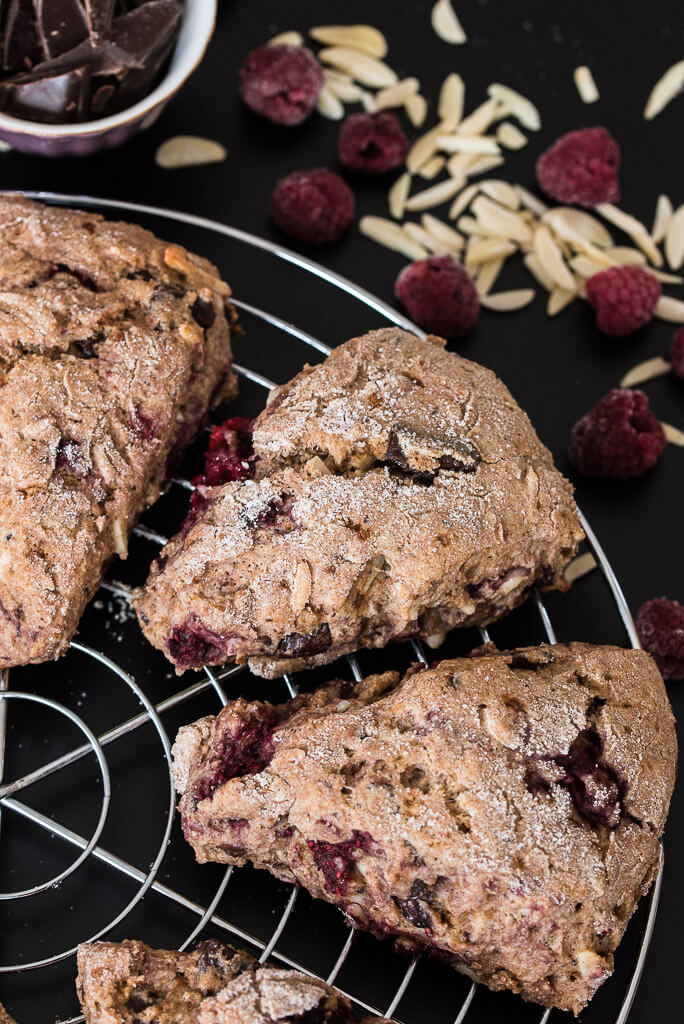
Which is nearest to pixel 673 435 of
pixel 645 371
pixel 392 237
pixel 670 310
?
pixel 645 371

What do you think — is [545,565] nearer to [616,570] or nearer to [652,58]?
[616,570]

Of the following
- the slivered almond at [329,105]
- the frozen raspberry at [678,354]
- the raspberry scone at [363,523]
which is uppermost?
the slivered almond at [329,105]

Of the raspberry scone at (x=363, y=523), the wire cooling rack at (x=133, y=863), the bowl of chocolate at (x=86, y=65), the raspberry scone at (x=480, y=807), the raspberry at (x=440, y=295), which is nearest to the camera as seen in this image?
the raspberry scone at (x=480, y=807)

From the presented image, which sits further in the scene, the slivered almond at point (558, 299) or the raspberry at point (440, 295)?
the slivered almond at point (558, 299)

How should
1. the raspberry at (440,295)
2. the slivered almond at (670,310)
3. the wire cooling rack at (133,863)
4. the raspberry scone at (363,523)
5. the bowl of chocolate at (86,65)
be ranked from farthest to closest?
the slivered almond at (670,310) < the raspberry at (440,295) < the bowl of chocolate at (86,65) < the wire cooling rack at (133,863) < the raspberry scone at (363,523)

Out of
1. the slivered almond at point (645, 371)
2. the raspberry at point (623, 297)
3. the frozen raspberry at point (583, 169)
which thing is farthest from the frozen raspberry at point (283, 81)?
the slivered almond at point (645, 371)

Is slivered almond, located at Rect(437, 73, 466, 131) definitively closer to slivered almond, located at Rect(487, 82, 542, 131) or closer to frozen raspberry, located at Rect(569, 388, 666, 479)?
slivered almond, located at Rect(487, 82, 542, 131)

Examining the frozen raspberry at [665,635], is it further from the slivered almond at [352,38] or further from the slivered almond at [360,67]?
the slivered almond at [352,38]

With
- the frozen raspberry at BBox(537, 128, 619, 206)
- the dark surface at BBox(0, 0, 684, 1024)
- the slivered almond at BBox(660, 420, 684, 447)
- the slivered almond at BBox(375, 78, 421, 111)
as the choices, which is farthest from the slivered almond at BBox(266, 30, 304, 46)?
the slivered almond at BBox(660, 420, 684, 447)
